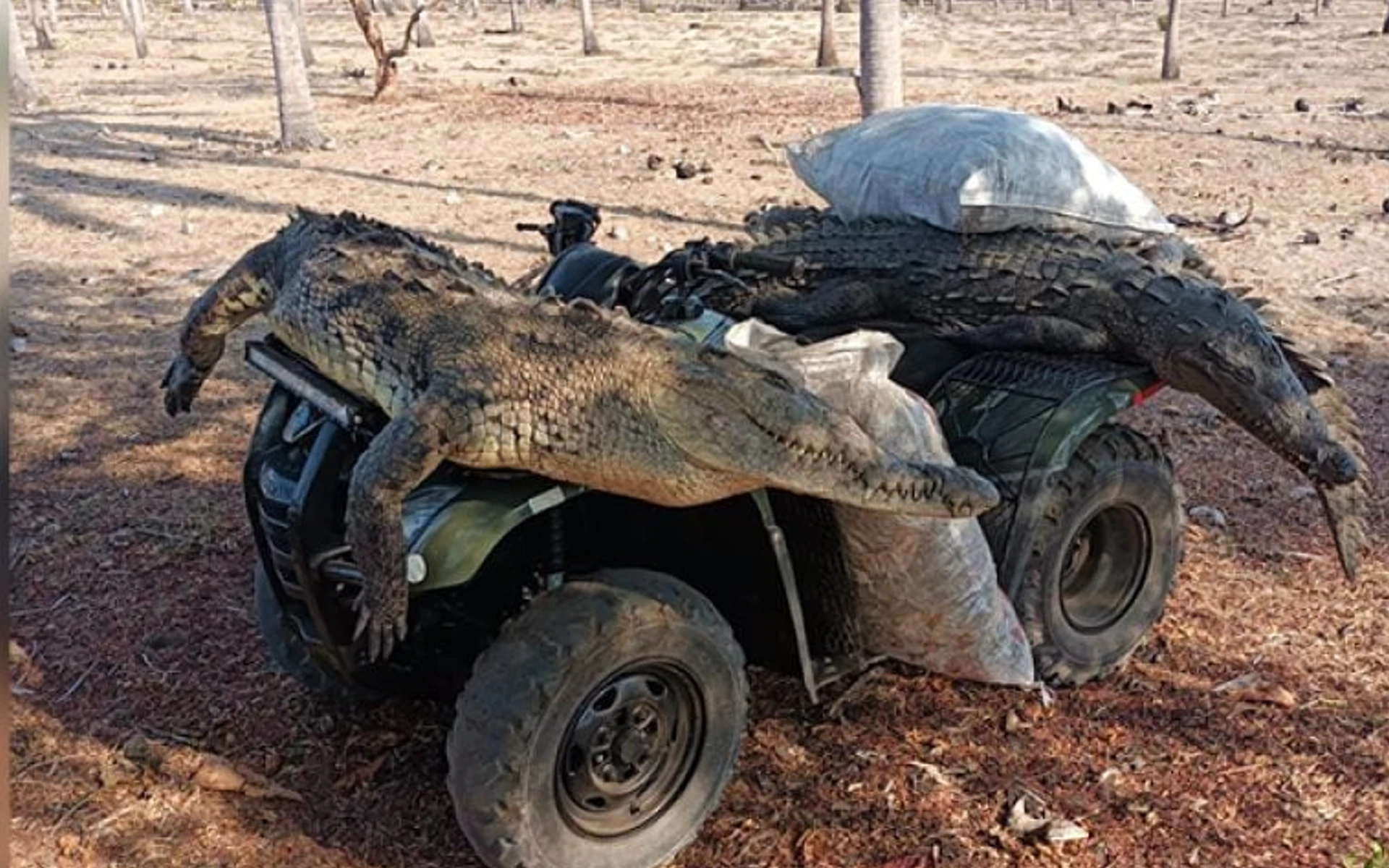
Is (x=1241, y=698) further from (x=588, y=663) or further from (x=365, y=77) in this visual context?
(x=365, y=77)

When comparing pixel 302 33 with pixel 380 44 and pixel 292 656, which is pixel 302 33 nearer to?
pixel 380 44

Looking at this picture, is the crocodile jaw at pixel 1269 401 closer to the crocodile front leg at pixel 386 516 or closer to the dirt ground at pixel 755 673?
the dirt ground at pixel 755 673

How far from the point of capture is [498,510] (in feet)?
9.57

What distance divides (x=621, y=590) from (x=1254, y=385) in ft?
8.15

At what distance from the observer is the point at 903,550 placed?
3332 mm

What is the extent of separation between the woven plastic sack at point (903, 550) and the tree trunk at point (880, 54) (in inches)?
296

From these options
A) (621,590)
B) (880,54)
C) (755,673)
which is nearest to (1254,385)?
(755,673)

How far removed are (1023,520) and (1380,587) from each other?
185 cm

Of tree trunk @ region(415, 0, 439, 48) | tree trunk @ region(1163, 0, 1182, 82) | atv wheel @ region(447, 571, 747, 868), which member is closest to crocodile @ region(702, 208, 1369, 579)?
atv wheel @ region(447, 571, 747, 868)

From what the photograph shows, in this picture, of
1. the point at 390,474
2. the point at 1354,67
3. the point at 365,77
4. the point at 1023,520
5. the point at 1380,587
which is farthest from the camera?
the point at 365,77

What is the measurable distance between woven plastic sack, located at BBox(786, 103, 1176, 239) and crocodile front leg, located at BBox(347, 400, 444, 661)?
2.66m

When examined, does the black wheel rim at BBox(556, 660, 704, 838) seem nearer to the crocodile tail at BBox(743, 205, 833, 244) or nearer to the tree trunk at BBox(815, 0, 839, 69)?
the crocodile tail at BBox(743, 205, 833, 244)

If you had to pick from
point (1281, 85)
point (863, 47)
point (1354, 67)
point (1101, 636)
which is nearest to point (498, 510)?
point (1101, 636)

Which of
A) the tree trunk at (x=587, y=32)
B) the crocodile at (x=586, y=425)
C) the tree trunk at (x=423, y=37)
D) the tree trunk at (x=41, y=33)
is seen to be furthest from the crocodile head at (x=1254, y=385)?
the tree trunk at (x=41, y=33)
